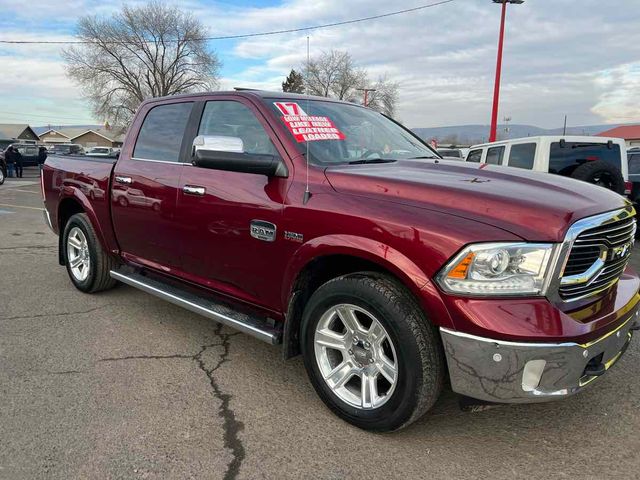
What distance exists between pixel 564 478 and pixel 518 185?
146cm

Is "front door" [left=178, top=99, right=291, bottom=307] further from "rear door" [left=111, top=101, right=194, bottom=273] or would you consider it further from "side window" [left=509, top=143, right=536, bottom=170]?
"side window" [left=509, top=143, right=536, bottom=170]

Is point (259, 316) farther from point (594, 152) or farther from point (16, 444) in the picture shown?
point (594, 152)

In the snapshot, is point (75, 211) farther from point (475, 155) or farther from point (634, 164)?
point (634, 164)

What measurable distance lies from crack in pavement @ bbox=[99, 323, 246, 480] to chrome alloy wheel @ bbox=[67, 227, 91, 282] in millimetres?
1721

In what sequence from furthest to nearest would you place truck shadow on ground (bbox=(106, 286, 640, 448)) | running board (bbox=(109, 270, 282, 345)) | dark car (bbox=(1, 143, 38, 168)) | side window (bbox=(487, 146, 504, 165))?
dark car (bbox=(1, 143, 38, 168)) < side window (bbox=(487, 146, 504, 165)) < running board (bbox=(109, 270, 282, 345)) < truck shadow on ground (bbox=(106, 286, 640, 448))

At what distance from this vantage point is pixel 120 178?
14.1 ft

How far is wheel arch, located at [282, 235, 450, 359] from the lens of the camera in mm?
2418

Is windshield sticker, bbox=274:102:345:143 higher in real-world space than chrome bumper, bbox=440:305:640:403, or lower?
higher

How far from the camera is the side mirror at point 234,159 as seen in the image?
9.56ft

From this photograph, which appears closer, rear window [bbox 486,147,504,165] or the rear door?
the rear door

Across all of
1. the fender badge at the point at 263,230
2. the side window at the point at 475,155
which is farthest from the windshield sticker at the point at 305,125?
the side window at the point at 475,155

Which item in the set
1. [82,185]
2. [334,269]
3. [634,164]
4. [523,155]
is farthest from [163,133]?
[634,164]

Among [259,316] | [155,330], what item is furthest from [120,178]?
[259,316]

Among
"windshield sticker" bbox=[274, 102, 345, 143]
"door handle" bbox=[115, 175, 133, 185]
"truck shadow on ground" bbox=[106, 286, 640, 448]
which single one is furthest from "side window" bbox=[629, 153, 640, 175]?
"door handle" bbox=[115, 175, 133, 185]
